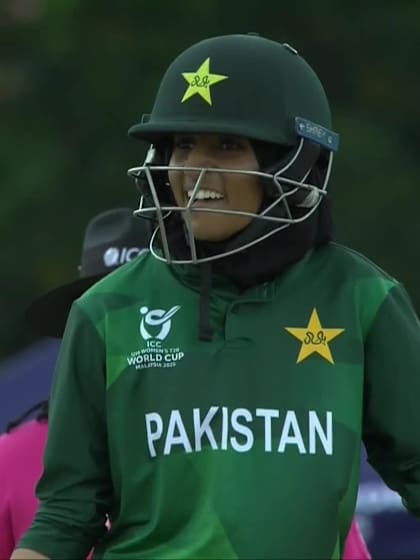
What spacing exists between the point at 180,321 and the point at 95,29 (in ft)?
20.4

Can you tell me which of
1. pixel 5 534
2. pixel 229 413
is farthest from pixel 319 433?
pixel 5 534

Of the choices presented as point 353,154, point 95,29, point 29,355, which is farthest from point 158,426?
point 95,29

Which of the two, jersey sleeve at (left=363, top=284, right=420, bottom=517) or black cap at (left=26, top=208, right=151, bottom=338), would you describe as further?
black cap at (left=26, top=208, right=151, bottom=338)

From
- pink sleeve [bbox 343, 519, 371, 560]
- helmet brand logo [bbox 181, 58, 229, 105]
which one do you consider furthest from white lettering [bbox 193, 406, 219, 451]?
pink sleeve [bbox 343, 519, 371, 560]

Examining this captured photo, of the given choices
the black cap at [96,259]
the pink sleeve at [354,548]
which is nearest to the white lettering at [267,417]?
the pink sleeve at [354,548]

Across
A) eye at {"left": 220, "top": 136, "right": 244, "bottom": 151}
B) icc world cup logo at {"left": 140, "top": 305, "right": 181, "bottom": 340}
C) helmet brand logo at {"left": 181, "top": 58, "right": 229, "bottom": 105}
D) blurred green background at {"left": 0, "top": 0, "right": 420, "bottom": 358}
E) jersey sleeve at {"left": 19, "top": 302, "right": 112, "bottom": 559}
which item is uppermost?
helmet brand logo at {"left": 181, "top": 58, "right": 229, "bottom": 105}

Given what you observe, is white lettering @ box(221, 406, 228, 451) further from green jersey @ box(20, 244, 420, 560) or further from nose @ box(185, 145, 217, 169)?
nose @ box(185, 145, 217, 169)

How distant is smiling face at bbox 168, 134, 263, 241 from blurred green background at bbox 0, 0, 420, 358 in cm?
539

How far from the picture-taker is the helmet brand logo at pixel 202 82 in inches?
134

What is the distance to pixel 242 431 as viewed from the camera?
3.25m

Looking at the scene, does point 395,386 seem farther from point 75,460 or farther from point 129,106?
point 129,106

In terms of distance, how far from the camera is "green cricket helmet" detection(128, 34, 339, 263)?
3346mm

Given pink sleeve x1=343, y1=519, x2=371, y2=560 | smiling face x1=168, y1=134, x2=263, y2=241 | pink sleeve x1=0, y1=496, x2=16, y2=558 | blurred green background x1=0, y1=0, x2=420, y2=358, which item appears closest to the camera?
smiling face x1=168, y1=134, x2=263, y2=241

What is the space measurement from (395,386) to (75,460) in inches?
22.1
